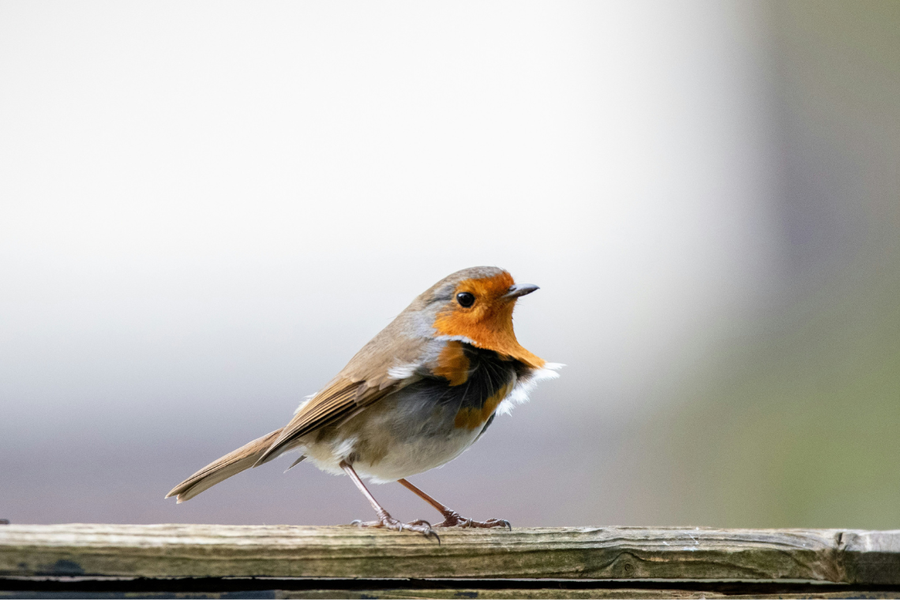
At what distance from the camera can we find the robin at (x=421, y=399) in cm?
216

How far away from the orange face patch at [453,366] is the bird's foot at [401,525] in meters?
0.37

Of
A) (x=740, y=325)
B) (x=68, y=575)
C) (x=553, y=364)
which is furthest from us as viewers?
(x=740, y=325)

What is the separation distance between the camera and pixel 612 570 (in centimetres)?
183

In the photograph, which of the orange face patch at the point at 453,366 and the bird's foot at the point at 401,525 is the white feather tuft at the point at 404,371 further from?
the bird's foot at the point at 401,525

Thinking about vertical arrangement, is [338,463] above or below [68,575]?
above

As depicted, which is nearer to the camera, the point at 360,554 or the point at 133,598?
the point at 133,598

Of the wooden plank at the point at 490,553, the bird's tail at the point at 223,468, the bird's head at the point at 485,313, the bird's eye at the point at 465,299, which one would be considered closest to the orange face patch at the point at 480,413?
the bird's head at the point at 485,313

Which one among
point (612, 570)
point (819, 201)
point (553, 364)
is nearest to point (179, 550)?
point (612, 570)

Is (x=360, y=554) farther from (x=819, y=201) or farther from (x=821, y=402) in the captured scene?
(x=819, y=201)

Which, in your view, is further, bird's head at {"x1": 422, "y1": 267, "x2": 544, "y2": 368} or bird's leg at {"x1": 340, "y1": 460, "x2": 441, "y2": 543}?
bird's head at {"x1": 422, "y1": 267, "x2": 544, "y2": 368}

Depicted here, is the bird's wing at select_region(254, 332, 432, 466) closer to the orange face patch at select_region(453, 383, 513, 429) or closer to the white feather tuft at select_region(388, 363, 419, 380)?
the white feather tuft at select_region(388, 363, 419, 380)

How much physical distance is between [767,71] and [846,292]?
1624mm

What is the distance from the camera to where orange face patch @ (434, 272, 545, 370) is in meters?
2.23

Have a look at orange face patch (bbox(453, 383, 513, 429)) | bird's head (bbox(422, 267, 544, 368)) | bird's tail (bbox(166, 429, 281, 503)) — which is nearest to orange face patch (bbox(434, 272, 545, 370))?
bird's head (bbox(422, 267, 544, 368))
